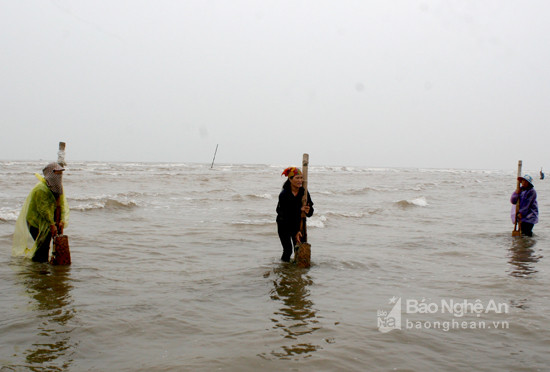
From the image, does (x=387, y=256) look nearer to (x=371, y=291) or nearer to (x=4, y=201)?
(x=371, y=291)

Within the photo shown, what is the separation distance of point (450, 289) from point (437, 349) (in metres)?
2.04

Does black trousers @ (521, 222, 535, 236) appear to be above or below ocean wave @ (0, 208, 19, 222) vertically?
above

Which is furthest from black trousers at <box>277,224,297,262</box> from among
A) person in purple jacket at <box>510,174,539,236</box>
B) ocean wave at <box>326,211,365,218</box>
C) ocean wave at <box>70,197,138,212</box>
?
ocean wave at <box>70,197,138,212</box>

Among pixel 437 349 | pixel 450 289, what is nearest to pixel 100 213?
pixel 450 289

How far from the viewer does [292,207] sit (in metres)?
6.51

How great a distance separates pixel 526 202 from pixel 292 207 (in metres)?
5.93

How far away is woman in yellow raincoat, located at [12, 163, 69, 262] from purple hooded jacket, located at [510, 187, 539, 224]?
8737 mm

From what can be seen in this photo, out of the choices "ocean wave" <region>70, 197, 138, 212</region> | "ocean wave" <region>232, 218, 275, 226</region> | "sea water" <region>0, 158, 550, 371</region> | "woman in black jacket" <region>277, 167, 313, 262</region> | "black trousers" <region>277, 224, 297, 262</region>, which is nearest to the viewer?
"sea water" <region>0, 158, 550, 371</region>

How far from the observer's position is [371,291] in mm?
5430

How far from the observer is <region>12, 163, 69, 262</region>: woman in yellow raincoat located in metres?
6.19

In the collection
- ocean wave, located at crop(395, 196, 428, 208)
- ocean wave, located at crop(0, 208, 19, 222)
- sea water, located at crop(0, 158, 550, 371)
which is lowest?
sea water, located at crop(0, 158, 550, 371)

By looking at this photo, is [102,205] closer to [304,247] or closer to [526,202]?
[304,247]

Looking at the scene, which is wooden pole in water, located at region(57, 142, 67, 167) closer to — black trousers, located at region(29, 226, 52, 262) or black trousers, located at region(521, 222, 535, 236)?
black trousers, located at region(29, 226, 52, 262)

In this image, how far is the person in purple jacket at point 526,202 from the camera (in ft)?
30.9
